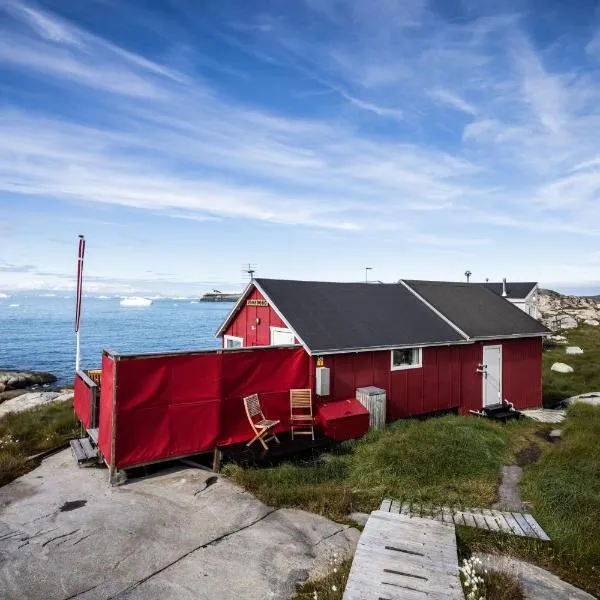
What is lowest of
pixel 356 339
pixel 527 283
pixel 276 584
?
pixel 276 584

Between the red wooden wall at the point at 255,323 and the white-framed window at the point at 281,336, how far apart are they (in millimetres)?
143

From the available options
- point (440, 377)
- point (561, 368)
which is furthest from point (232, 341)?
point (561, 368)

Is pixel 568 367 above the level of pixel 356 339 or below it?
below

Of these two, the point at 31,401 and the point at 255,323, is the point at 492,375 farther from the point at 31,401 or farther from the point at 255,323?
the point at 31,401

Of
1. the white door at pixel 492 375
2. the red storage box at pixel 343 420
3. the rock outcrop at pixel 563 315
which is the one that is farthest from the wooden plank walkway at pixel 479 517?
the rock outcrop at pixel 563 315

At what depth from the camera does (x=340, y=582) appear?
19.2 feet

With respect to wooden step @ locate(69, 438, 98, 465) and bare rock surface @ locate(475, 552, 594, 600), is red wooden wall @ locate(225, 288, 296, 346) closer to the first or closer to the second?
wooden step @ locate(69, 438, 98, 465)

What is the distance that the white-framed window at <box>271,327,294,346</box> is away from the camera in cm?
1409

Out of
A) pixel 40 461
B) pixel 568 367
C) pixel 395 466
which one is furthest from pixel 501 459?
pixel 568 367

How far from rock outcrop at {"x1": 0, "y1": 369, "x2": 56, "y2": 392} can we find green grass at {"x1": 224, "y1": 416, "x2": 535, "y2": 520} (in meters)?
27.7

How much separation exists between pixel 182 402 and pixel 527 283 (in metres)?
40.8

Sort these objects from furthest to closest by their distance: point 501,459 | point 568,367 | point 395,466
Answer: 1. point 568,367
2. point 501,459
3. point 395,466

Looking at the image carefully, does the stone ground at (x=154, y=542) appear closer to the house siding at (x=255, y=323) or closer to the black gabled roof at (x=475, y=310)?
the house siding at (x=255, y=323)

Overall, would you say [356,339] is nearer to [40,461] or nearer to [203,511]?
[203,511]
